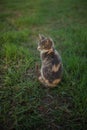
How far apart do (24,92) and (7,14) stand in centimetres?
413

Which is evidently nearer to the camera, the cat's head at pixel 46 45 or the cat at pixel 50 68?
the cat at pixel 50 68

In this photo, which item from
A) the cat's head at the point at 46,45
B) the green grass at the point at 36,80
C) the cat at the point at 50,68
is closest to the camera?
the green grass at the point at 36,80

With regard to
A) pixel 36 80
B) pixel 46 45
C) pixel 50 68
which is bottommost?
pixel 36 80

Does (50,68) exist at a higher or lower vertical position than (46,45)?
lower

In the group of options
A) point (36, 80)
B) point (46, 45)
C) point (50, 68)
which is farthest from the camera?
point (36, 80)

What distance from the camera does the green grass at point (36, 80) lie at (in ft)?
8.71

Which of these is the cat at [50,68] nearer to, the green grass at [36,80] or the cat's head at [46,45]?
the cat's head at [46,45]

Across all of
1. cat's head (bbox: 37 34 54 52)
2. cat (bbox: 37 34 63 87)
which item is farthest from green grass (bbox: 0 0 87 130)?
cat's head (bbox: 37 34 54 52)

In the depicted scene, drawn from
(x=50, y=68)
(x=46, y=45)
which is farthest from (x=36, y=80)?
(x=46, y=45)

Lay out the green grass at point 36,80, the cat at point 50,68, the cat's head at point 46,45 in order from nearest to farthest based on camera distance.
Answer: the green grass at point 36,80, the cat at point 50,68, the cat's head at point 46,45

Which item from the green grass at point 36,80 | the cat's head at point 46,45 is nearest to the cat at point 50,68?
the cat's head at point 46,45

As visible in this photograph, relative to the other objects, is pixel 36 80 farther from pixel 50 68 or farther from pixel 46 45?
pixel 46 45

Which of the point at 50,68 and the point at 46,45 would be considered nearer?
the point at 50,68

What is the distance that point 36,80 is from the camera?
339cm
